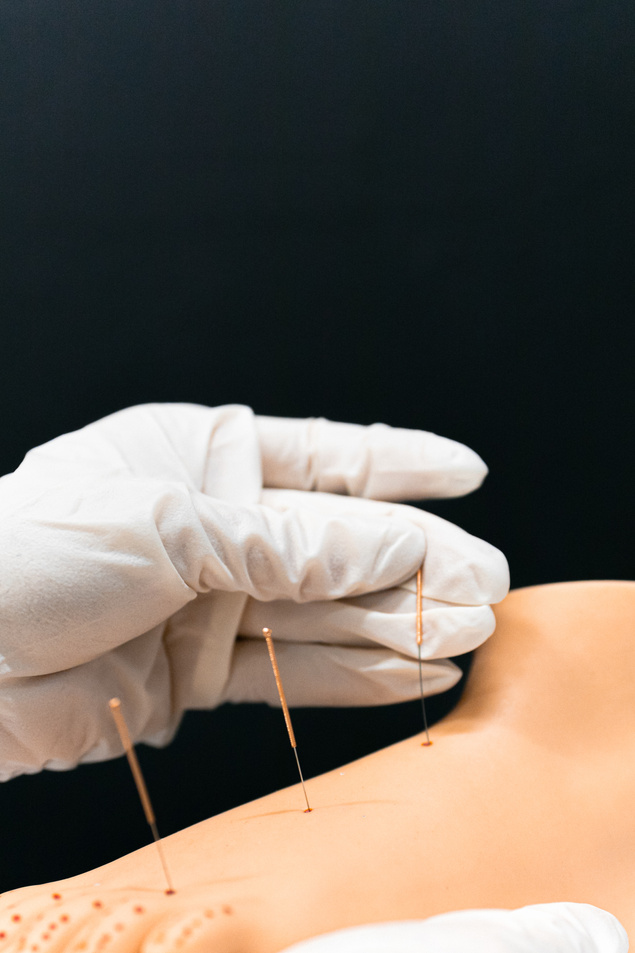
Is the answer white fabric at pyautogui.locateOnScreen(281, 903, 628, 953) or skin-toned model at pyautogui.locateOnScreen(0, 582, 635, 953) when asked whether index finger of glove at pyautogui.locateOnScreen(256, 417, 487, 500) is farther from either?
white fabric at pyautogui.locateOnScreen(281, 903, 628, 953)

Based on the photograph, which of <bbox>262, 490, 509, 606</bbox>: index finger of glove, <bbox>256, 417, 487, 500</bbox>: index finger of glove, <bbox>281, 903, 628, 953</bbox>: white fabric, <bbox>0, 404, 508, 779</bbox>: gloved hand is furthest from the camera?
<bbox>256, 417, 487, 500</bbox>: index finger of glove

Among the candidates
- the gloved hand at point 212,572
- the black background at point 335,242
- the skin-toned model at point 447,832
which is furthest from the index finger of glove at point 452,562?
the black background at point 335,242

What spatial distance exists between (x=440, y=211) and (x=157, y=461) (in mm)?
743

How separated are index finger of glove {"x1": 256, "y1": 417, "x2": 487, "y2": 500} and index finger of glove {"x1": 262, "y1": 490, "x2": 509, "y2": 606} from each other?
0.13 metres

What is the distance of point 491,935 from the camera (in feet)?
2.14

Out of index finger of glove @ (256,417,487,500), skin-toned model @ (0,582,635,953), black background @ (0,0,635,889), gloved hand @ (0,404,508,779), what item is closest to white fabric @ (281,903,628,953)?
skin-toned model @ (0,582,635,953)

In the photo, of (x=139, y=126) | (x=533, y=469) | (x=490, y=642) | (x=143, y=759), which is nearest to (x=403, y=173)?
(x=139, y=126)

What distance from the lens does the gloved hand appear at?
0.87 m

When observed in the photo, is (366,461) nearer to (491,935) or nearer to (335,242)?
(335,242)

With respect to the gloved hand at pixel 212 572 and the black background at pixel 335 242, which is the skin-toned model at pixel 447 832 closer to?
the gloved hand at pixel 212 572

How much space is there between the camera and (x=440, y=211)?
1.48 meters

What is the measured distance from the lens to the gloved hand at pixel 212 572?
0.87 metres

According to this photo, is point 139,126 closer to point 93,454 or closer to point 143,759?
point 93,454

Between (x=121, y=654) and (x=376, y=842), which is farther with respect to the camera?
(x=121, y=654)
